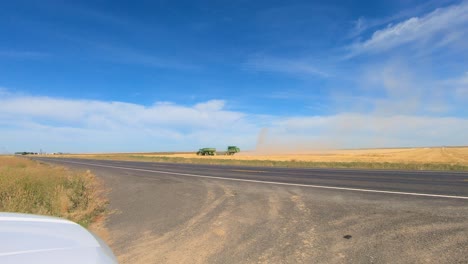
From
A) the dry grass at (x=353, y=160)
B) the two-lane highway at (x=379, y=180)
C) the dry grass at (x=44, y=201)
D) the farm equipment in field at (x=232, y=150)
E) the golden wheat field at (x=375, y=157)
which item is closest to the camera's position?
the dry grass at (x=44, y=201)

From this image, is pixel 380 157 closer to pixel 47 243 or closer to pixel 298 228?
pixel 298 228

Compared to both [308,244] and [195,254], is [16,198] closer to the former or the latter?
[195,254]

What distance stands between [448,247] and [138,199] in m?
9.21

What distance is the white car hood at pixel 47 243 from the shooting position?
1875 mm

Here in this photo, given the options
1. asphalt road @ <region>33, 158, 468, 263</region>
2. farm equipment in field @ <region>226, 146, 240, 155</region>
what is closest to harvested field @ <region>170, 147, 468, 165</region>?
farm equipment in field @ <region>226, 146, 240, 155</region>

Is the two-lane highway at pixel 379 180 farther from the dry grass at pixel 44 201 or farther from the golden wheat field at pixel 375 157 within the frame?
the golden wheat field at pixel 375 157

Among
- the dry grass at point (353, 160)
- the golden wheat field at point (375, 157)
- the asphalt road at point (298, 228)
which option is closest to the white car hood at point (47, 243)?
the asphalt road at point (298, 228)

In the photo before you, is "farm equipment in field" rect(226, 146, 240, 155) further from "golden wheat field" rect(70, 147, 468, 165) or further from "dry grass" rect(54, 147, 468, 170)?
"dry grass" rect(54, 147, 468, 170)

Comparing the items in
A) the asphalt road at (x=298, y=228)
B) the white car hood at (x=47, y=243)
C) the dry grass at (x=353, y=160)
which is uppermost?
the dry grass at (x=353, y=160)

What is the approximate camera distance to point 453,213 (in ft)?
23.3

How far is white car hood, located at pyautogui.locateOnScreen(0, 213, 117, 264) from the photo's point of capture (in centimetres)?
188

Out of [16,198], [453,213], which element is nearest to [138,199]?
[16,198]

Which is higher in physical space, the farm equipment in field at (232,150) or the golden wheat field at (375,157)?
the farm equipment in field at (232,150)

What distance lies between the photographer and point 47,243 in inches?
83.7
